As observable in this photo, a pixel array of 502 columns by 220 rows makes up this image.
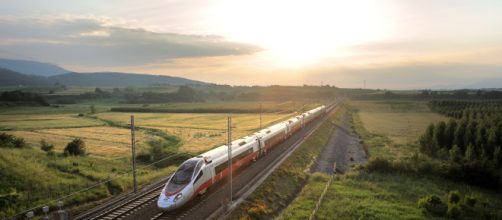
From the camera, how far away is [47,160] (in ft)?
124

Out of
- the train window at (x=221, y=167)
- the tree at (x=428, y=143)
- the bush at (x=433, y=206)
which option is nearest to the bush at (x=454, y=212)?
the bush at (x=433, y=206)

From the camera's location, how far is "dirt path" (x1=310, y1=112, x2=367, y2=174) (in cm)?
4959

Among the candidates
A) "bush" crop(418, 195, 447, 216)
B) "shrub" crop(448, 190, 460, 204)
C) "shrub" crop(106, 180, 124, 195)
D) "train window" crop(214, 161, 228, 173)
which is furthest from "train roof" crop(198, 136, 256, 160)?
"shrub" crop(448, 190, 460, 204)

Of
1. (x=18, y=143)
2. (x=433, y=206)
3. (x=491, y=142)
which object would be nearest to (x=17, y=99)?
(x=18, y=143)

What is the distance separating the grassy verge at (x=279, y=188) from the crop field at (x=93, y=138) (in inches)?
937

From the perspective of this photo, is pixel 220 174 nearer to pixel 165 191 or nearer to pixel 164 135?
pixel 165 191

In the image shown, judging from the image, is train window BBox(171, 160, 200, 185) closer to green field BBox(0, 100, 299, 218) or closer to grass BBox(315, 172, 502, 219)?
green field BBox(0, 100, 299, 218)

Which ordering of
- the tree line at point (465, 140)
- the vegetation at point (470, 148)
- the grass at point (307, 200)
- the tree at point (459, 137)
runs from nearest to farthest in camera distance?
the grass at point (307, 200)
the vegetation at point (470, 148)
the tree line at point (465, 140)
the tree at point (459, 137)

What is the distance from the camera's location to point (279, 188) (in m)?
34.5

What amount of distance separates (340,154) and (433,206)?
30753mm

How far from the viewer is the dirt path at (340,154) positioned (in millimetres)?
49594

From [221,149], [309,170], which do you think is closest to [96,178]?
[221,149]

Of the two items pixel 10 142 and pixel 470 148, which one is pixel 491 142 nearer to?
pixel 470 148

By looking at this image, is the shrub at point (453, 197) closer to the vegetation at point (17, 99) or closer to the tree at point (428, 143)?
the tree at point (428, 143)
